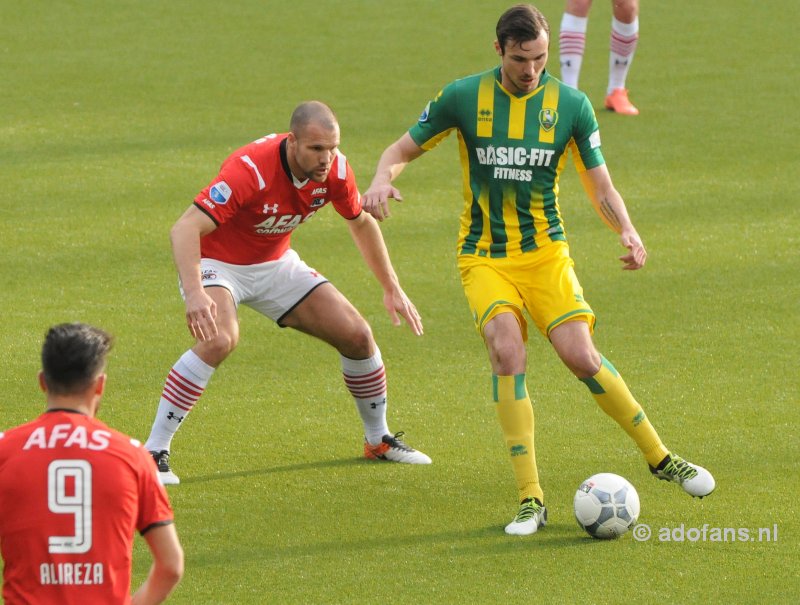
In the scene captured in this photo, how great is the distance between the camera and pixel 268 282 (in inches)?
251

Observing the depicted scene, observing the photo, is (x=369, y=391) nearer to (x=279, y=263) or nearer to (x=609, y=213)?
(x=279, y=263)

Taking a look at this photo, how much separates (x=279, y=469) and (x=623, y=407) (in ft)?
5.35

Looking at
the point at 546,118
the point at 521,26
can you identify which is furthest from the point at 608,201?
the point at 521,26

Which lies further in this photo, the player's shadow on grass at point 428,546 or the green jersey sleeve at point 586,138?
the green jersey sleeve at point 586,138

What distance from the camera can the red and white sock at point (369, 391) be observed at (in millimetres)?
6402

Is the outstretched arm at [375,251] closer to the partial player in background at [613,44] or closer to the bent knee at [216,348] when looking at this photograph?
the bent knee at [216,348]

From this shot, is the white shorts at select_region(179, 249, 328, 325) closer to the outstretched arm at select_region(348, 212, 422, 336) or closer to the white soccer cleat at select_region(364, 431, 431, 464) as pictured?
the outstretched arm at select_region(348, 212, 422, 336)

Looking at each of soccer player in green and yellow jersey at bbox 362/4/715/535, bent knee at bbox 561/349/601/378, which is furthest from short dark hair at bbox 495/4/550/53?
bent knee at bbox 561/349/601/378

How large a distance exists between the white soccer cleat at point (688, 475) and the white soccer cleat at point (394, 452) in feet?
3.84

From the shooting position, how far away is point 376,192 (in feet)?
18.2

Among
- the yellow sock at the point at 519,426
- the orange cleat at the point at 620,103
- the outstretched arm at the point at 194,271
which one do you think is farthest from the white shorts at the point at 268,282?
the orange cleat at the point at 620,103

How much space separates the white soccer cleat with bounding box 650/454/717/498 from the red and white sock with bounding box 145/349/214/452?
2.01 m

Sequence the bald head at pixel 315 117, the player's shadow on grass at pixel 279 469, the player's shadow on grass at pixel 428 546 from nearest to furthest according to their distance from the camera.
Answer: the player's shadow on grass at pixel 428 546 → the bald head at pixel 315 117 → the player's shadow on grass at pixel 279 469

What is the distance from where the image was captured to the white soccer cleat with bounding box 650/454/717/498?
567cm
